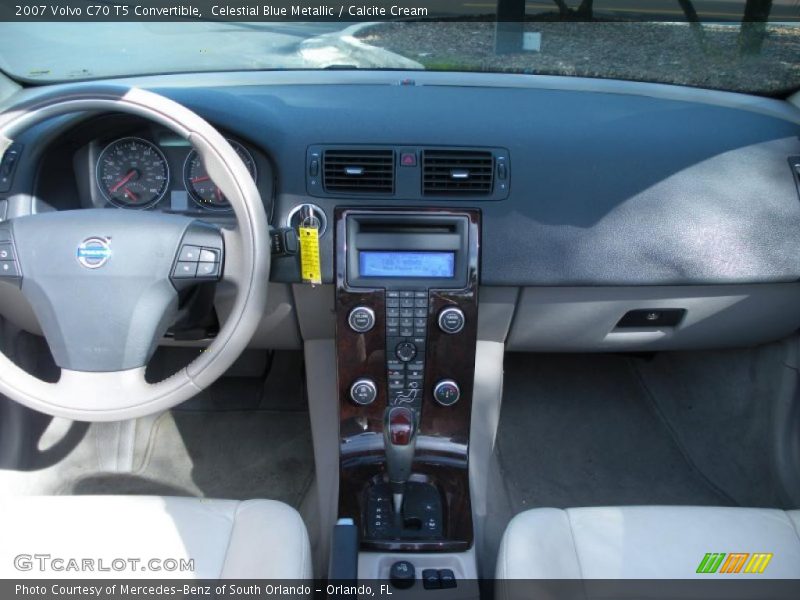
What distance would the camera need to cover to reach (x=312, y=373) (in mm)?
2260

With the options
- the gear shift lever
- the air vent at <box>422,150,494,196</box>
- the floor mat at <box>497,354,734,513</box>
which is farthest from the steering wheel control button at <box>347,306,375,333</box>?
the floor mat at <box>497,354,734,513</box>

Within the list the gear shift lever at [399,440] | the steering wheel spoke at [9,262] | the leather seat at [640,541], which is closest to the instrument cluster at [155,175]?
the steering wheel spoke at [9,262]

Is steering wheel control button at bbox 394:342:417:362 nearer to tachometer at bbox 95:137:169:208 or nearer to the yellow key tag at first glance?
the yellow key tag

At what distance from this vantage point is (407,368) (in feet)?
6.53

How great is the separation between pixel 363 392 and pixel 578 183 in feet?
2.71

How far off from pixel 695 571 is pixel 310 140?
1.40 meters

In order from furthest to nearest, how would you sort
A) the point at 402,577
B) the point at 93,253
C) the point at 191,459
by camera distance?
the point at 191,459
the point at 402,577
the point at 93,253

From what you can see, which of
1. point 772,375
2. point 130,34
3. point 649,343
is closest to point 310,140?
point 130,34

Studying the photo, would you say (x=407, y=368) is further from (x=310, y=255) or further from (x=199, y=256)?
(x=199, y=256)

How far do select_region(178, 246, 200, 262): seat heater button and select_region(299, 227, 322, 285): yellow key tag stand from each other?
0.34 meters

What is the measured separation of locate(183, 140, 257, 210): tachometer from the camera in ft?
6.46

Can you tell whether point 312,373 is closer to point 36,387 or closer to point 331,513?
point 331,513

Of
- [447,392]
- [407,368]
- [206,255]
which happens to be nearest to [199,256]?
[206,255]

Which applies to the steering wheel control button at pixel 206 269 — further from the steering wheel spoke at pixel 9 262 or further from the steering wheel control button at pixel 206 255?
the steering wheel spoke at pixel 9 262
